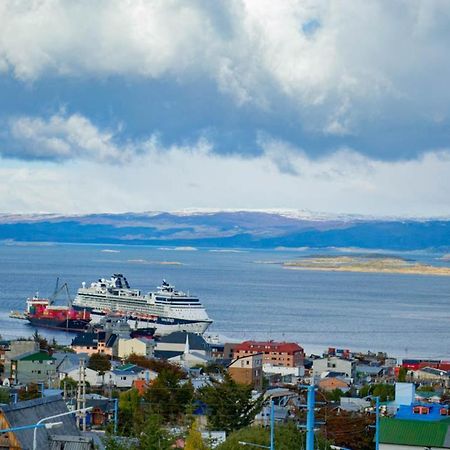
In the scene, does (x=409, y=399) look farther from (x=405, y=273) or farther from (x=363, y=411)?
(x=405, y=273)

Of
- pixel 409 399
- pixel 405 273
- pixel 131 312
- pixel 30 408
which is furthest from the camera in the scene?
pixel 405 273

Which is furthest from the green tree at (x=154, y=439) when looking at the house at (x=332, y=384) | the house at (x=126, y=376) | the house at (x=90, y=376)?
the house at (x=332, y=384)

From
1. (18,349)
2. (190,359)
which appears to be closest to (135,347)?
(190,359)

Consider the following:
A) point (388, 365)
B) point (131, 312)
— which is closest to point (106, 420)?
point (388, 365)

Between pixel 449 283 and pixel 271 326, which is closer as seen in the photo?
pixel 271 326

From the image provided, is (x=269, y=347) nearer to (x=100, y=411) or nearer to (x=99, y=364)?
(x=99, y=364)

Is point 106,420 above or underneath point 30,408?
underneath
